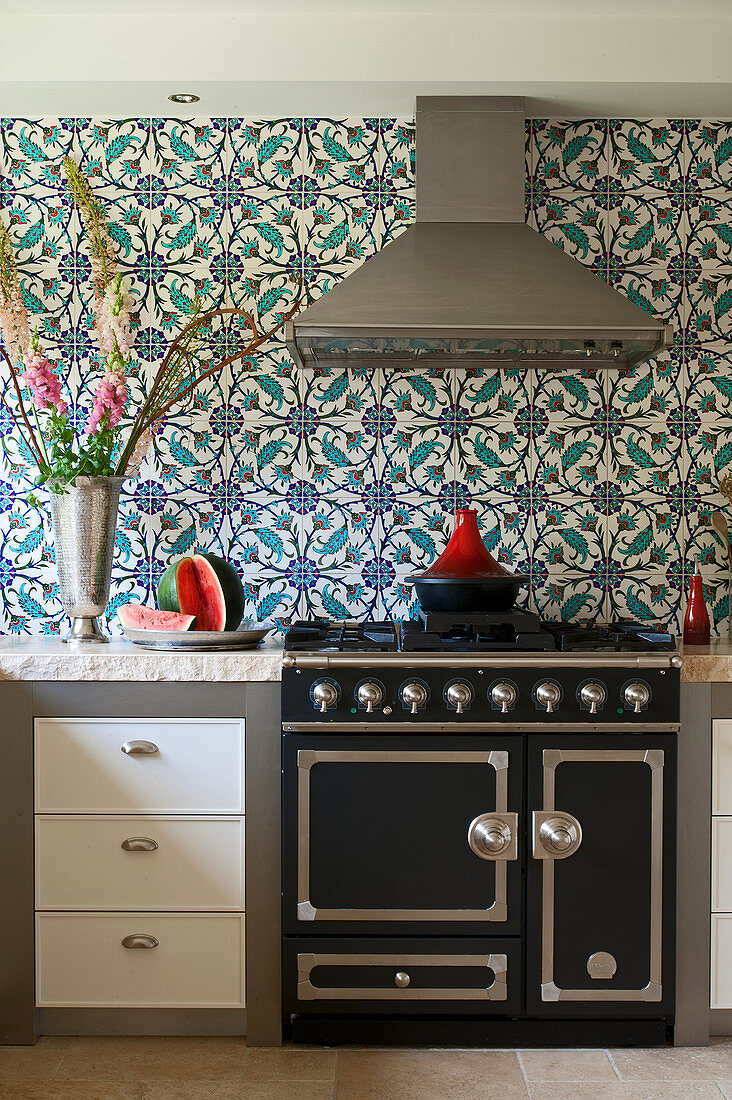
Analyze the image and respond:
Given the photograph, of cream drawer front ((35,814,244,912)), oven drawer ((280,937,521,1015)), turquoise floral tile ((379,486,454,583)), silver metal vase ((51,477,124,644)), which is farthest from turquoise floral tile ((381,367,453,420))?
oven drawer ((280,937,521,1015))

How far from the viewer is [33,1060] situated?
2193 mm

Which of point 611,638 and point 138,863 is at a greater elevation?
point 611,638

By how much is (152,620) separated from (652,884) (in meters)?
1.40

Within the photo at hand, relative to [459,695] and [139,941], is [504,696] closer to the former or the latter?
[459,695]

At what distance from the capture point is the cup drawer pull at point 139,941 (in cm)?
224

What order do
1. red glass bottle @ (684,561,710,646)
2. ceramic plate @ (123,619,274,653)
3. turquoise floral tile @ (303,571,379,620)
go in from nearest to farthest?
ceramic plate @ (123,619,274,653), red glass bottle @ (684,561,710,646), turquoise floral tile @ (303,571,379,620)

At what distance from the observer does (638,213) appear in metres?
2.87

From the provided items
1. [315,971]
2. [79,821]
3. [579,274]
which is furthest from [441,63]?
[315,971]

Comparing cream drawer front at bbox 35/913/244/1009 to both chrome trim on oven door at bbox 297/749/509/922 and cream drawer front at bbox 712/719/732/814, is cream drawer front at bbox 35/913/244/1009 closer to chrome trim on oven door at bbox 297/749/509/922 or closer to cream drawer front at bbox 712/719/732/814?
chrome trim on oven door at bbox 297/749/509/922

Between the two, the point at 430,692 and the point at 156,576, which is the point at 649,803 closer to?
the point at 430,692

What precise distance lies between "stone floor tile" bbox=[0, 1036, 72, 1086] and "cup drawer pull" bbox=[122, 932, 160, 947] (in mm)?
288

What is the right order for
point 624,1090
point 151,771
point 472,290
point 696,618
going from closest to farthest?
1. point 624,1090
2. point 151,771
3. point 472,290
4. point 696,618

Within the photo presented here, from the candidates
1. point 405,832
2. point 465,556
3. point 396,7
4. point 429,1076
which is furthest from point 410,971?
point 396,7

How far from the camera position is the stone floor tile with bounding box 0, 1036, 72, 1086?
2.12 meters
